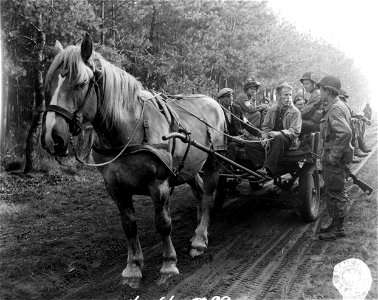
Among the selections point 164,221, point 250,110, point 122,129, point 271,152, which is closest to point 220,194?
point 271,152

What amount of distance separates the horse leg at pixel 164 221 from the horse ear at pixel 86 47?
141 cm

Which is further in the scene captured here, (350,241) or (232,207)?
(232,207)

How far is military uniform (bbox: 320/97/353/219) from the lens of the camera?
5020 mm

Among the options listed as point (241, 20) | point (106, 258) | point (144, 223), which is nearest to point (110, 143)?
point (106, 258)

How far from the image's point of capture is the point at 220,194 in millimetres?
6648

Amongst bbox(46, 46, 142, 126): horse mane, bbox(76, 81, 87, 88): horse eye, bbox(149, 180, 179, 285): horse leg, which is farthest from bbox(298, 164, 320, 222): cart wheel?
bbox(76, 81, 87, 88): horse eye

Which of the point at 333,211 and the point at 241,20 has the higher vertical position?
the point at 241,20

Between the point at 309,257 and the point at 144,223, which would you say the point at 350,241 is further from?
the point at 144,223

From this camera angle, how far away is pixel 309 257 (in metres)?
4.52

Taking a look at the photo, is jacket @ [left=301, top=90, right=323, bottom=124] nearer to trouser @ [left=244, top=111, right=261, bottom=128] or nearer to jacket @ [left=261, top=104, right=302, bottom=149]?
jacket @ [left=261, top=104, right=302, bottom=149]

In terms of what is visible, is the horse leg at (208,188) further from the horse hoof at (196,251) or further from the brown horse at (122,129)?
the brown horse at (122,129)

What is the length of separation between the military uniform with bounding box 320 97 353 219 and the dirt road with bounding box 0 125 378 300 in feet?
1.67

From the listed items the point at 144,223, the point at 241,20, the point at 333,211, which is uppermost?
the point at 241,20

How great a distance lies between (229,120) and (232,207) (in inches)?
73.3
